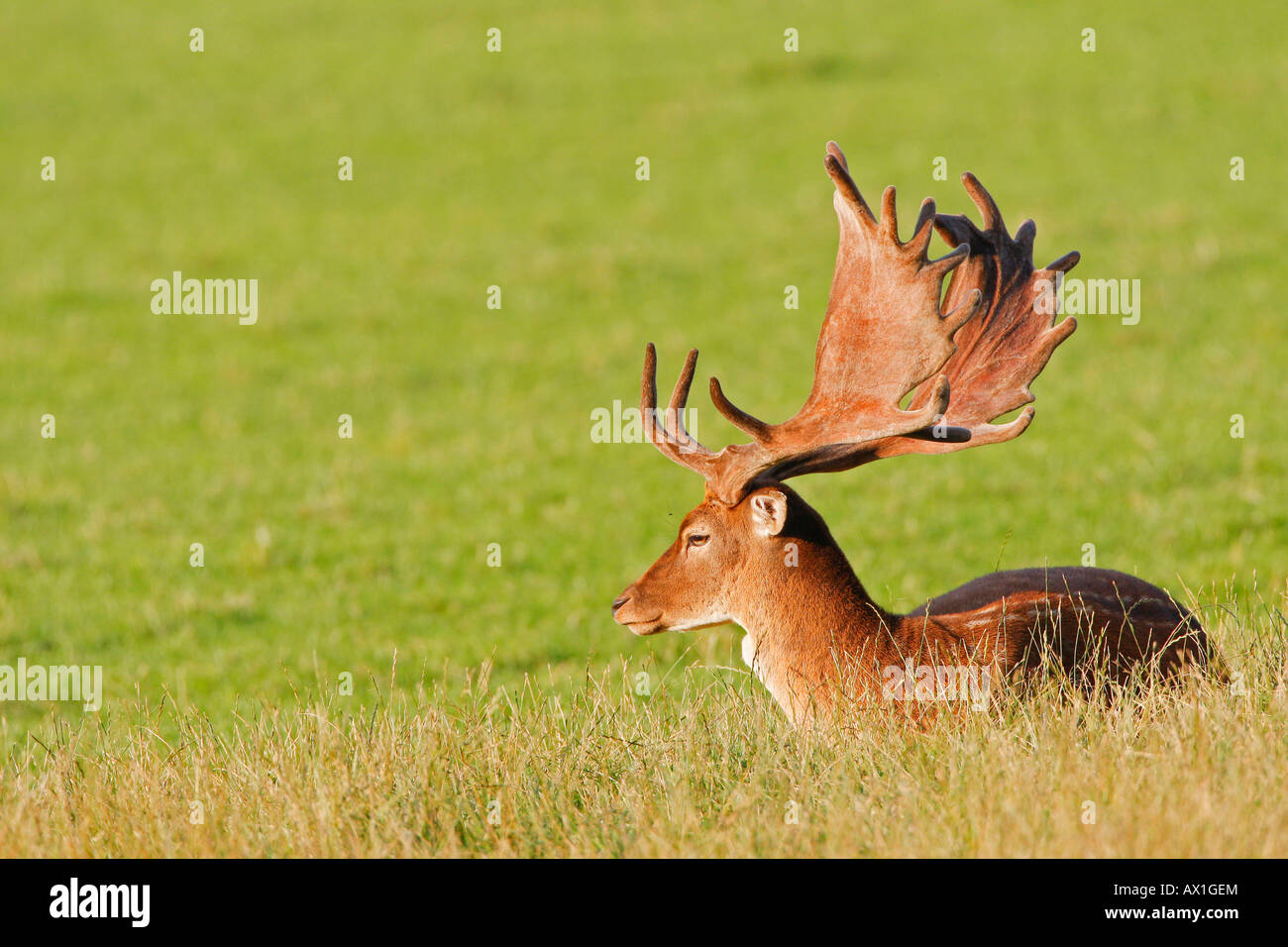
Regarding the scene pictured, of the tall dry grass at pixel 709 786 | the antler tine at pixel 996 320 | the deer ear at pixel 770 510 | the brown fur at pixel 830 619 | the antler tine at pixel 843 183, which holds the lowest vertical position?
the tall dry grass at pixel 709 786

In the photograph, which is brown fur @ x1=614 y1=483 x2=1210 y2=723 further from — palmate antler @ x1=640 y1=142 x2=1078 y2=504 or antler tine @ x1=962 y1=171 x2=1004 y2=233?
antler tine @ x1=962 y1=171 x2=1004 y2=233

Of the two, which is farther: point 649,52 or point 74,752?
point 649,52

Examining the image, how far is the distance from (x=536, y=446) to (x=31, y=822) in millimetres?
9927

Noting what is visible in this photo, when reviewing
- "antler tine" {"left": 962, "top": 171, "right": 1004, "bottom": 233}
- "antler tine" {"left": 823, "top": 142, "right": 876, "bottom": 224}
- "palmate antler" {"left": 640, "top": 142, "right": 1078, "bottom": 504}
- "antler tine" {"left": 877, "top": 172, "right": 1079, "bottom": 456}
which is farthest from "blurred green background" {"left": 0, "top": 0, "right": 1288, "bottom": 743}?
"antler tine" {"left": 962, "top": 171, "right": 1004, "bottom": 233}

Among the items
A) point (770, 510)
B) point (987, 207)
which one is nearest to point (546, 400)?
point (987, 207)

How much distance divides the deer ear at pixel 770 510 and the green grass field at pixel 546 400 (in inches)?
27.1

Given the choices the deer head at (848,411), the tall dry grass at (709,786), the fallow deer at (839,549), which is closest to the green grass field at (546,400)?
the tall dry grass at (709,786)

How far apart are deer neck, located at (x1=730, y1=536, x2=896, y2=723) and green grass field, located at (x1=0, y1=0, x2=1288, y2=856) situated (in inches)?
Answer: 7.7

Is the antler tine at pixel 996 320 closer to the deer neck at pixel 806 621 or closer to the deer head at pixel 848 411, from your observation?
the deer head at pixel 848 411

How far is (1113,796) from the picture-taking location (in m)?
4.43

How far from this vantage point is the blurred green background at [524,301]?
35.3 ft
